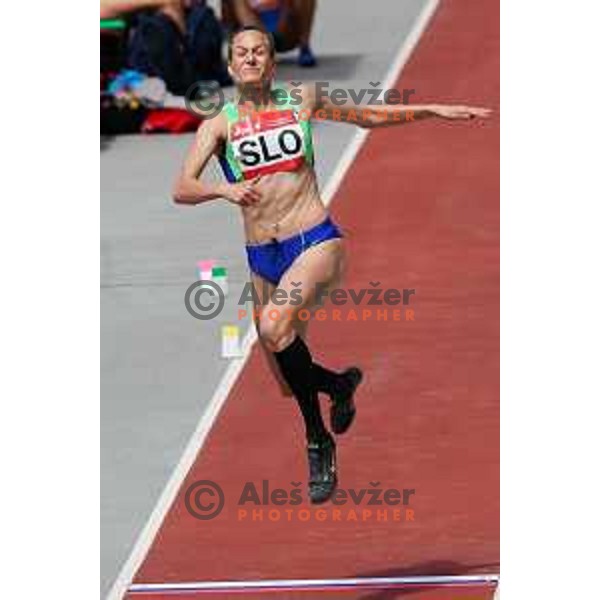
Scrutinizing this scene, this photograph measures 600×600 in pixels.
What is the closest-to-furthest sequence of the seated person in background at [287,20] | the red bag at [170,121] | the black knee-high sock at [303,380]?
1. the black knee-high sock at [303,380]
2. the red bag at [170,121]
3. the seated person in background at [287,20]

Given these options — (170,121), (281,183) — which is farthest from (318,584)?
(170,121)

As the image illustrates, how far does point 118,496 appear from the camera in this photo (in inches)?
1013

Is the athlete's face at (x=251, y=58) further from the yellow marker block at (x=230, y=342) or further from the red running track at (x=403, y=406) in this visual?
the yellow marker block at (x=230, y=342)

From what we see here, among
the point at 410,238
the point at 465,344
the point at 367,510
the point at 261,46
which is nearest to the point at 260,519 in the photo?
the point at 367,510

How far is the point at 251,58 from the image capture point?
19.2 m

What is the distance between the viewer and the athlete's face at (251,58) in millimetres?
19094

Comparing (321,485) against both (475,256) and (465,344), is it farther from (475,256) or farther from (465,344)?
(475,256)

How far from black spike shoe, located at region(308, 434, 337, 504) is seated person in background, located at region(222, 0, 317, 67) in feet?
43.4

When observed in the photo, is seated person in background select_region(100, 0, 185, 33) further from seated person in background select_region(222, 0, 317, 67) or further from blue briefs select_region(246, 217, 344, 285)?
blue briefs select_region(246, 217, 344, 285)

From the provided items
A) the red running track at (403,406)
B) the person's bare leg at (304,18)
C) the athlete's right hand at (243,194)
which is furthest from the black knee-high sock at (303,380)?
the person's bare leg at (304,18)

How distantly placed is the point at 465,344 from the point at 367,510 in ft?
9.17

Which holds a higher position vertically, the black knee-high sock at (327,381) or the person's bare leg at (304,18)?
the black knee-high sock at (327,381)

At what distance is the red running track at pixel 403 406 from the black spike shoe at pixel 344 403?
10.9ft

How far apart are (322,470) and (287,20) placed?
46.8 ft
